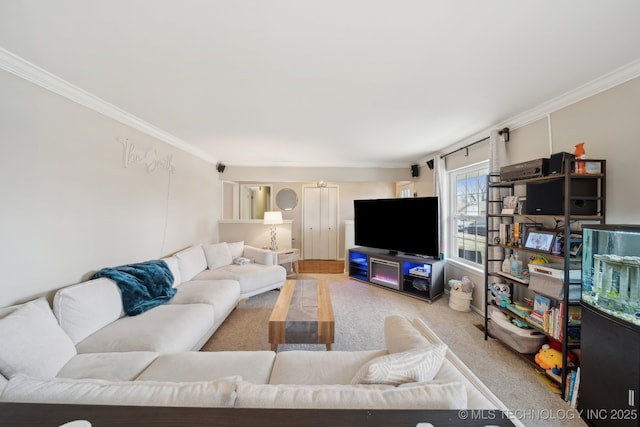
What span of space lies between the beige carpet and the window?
2.74ft

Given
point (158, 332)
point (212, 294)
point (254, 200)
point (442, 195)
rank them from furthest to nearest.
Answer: point (254, 200)
point (442, 195)
point (212, 294)
point (158, 332)

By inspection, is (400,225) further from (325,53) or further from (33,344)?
(33,344)

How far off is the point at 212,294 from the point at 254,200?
4.56m

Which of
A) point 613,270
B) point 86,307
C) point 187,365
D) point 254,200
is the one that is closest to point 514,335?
point 613,270

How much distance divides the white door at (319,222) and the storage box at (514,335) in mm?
4037

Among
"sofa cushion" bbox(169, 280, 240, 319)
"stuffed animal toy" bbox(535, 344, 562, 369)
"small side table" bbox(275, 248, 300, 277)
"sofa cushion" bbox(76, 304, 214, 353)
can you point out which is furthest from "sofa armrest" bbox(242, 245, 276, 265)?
"stuffed animal toy" bbox(535, 344, 562, 369)

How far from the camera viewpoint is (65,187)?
72.2 inches

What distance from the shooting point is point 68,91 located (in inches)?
71.9

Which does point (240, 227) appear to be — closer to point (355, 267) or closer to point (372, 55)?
point (355, 267)

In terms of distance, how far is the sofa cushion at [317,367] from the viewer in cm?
125

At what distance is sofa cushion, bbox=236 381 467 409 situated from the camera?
2.62 feet

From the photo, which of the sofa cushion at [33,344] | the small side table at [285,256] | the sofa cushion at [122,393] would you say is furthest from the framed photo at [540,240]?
the sofa cushion at [33,344]

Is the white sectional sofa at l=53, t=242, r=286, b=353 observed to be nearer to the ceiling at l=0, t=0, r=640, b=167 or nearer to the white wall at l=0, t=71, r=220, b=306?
the white wall at l=0, t=71, r=220, b=306

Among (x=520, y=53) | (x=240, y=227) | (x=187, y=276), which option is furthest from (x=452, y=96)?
(x=240, y=227)
